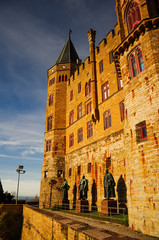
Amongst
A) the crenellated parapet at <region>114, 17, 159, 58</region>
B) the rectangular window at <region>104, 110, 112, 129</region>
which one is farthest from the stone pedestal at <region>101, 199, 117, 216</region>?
the crenellated parapet at <region>114, 17, 159, 58</region>

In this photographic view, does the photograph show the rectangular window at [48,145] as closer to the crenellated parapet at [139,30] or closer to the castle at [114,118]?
the castle at [114,118]

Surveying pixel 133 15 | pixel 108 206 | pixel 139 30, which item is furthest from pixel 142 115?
pixel 108 206

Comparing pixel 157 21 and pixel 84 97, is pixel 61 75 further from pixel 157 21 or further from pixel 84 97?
pixel 157 21

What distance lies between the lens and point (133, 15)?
466 inches

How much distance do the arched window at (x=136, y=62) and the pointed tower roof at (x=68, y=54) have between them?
21.5 m

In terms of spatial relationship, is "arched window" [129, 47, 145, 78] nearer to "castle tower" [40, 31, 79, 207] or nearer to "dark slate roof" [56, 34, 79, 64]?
"castle tower" [40, 31, 79, 207]

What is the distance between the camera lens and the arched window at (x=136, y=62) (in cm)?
1014

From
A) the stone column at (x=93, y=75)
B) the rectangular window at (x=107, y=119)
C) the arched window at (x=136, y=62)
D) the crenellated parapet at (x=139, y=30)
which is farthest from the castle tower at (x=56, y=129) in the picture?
the arched window at (x=136, y=62)

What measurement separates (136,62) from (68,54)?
Result: 24.3m

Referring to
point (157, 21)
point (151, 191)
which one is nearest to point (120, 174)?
point (151, 191)

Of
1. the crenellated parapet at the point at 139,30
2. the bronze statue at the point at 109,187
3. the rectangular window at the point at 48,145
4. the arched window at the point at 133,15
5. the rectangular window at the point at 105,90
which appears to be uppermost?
the arched window at the point at 133,15

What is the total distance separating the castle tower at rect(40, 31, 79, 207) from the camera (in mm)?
23891

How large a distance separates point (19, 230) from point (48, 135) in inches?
498

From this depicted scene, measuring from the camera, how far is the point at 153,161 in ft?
26.3
